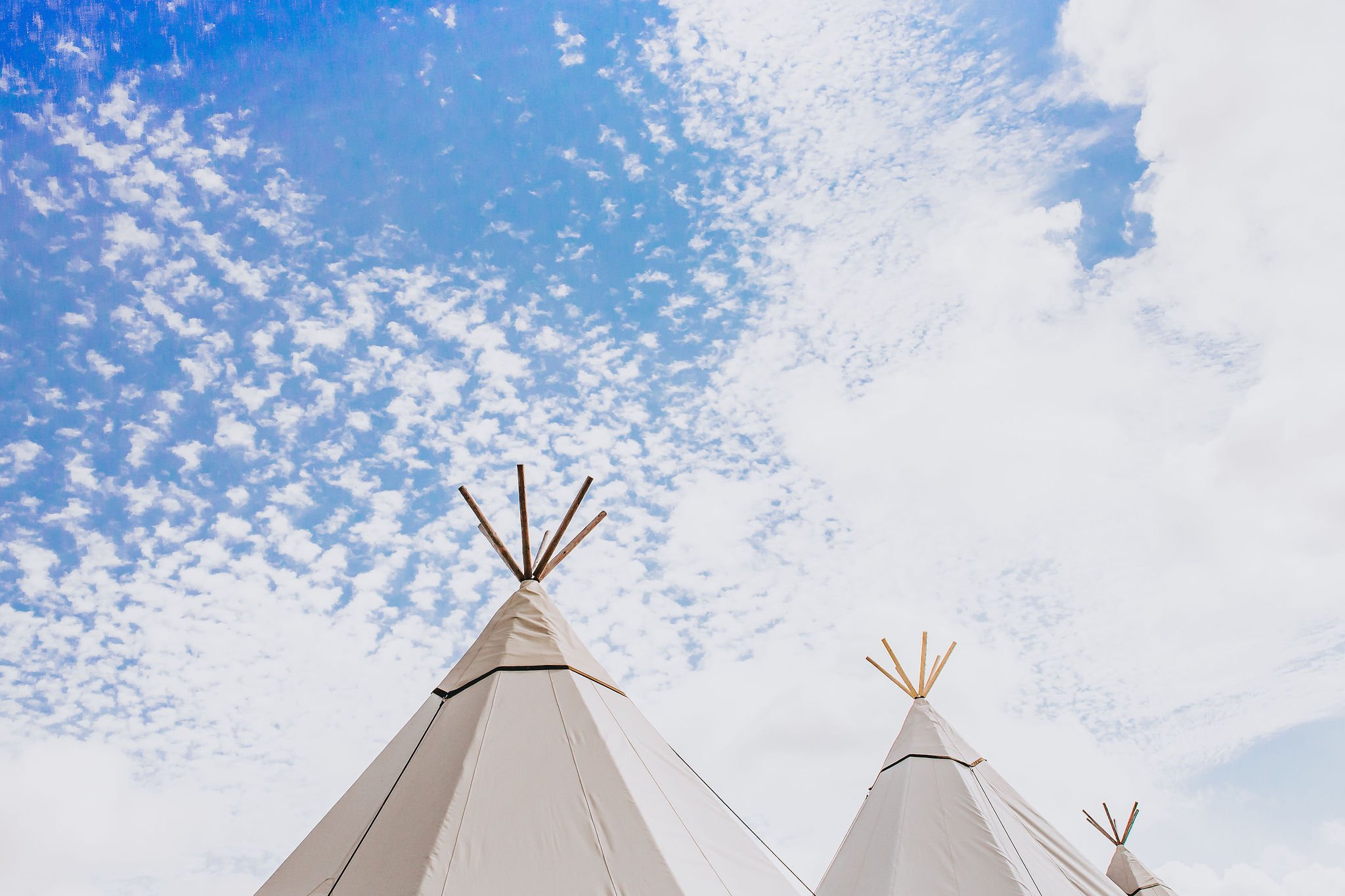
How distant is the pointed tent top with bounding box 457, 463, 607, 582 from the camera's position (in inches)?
223

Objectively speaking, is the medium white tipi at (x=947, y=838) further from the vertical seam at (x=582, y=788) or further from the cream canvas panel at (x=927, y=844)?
the vertical seam at (x=582, y=788)

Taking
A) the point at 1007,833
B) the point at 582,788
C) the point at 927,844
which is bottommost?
the point at 582,788

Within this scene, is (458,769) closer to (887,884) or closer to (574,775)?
(574,775)

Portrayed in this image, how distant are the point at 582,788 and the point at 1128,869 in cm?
1395

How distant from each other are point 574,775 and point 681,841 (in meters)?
0.63

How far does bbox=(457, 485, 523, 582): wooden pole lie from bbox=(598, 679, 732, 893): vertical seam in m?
1.29

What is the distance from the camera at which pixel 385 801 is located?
4.19 meters

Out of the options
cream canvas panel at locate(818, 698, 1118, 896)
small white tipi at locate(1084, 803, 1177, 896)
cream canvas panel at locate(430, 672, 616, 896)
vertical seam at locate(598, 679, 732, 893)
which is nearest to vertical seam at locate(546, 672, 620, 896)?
cream canvas panel at locate(430, 672, 616, 896)

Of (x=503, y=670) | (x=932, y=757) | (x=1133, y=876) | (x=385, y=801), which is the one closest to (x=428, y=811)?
(x=385, y=801)

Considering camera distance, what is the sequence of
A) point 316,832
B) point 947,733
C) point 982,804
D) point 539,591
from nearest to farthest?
point 316,832
point 539,591
point 982,804
point 947,733

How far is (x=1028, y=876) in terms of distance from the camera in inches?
257

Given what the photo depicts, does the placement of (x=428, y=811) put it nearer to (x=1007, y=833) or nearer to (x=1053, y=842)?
(x=1007, y=833)

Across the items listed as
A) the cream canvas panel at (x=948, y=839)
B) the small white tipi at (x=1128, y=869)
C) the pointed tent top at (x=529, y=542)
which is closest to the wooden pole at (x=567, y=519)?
the pointed tent top at (x=529, y=542)

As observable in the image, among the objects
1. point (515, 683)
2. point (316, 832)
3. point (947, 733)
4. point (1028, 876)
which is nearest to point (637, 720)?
point (515, 683)
